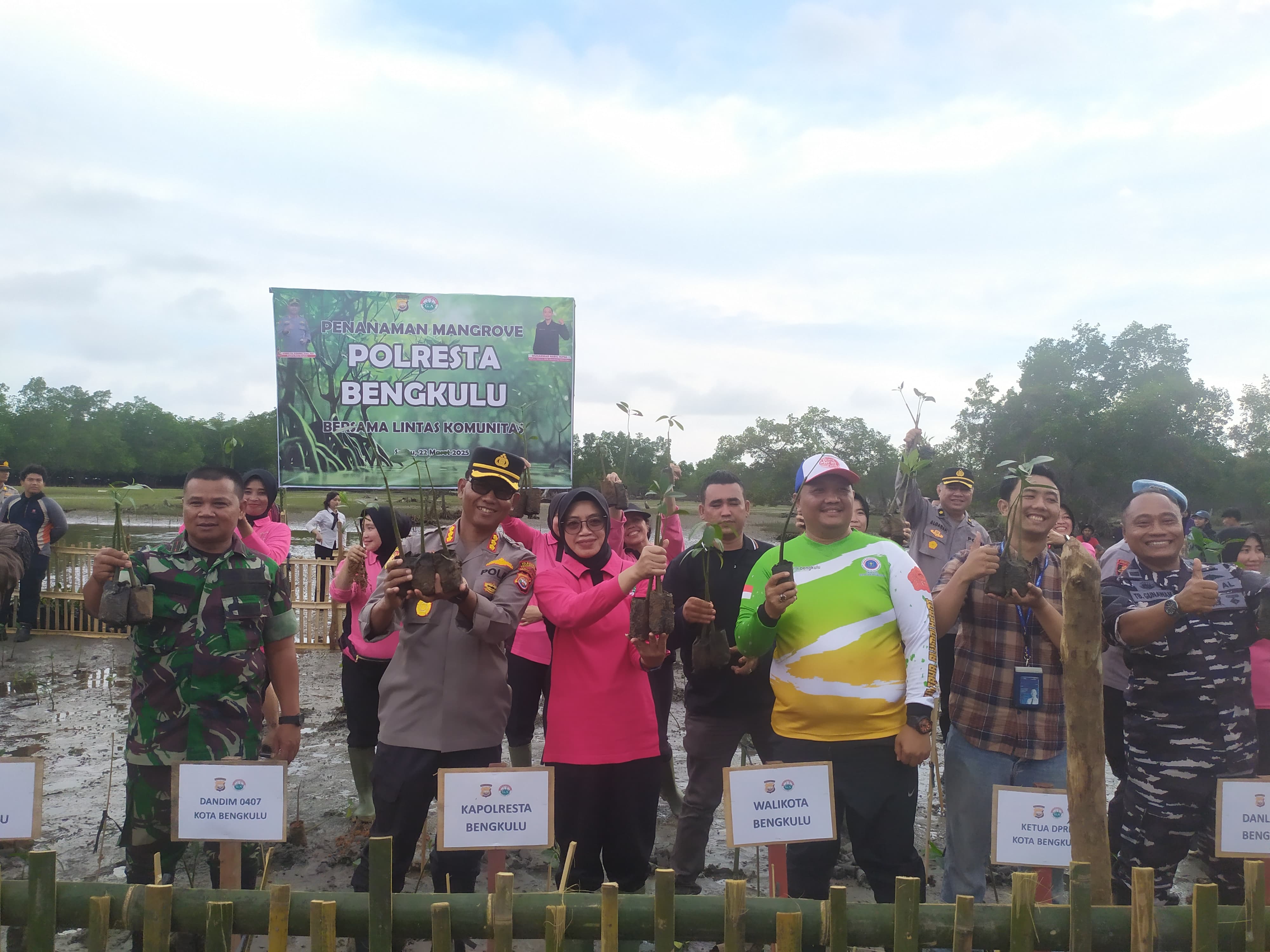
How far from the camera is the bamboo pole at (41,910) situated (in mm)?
2205

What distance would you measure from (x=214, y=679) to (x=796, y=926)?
7.32 feet

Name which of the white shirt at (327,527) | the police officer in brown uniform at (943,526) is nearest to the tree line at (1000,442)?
the white shirt at (327,527)

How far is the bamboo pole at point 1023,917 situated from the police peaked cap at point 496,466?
88.9 inches

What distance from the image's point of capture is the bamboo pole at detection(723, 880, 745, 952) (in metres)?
2.15

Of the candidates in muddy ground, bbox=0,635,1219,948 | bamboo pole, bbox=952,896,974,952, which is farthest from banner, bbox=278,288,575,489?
bamboo pole, bbox=952,896,974,952

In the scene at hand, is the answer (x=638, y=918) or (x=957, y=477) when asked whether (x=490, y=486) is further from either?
(x=957, y=477)

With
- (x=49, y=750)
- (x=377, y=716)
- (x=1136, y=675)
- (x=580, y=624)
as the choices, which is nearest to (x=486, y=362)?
(x=49, y=750)

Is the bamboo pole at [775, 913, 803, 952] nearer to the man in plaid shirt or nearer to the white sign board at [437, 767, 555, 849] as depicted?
the white sign board at [437, 767, 555, 849]

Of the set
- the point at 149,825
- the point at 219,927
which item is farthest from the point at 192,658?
the point at 219,927

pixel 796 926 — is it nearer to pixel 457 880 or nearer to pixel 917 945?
pixel 917 945

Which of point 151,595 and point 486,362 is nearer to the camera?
point 151,595

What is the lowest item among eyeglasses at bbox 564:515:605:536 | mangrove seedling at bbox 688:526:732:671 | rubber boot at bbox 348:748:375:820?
rubber boot at bbox 348:748:375:820

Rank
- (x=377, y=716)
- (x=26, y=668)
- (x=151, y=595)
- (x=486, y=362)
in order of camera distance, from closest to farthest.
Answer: (x=151, y=595)
(x=377, y=716)
(x=26, y=668)
(x=486, y=362)

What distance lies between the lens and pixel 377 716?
13.9 feet
